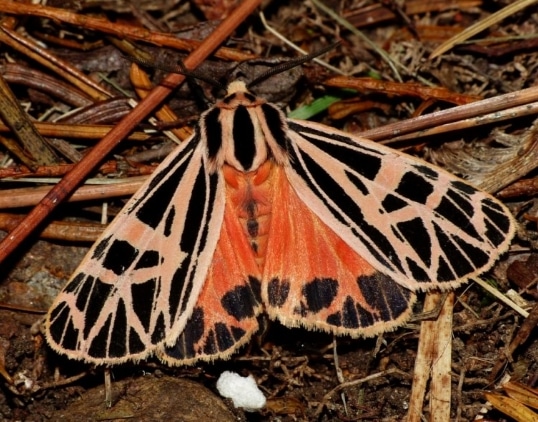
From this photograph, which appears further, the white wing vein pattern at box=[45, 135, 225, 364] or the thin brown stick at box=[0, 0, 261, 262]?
the thin brown stick at box=[0, 0, 261, 262]

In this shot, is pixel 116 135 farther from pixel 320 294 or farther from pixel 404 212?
pixel 404 212

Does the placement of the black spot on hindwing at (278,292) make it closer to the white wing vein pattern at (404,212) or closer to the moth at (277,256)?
the moth at (277,256)

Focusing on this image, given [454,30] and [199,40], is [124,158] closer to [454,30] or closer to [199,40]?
[199,40]

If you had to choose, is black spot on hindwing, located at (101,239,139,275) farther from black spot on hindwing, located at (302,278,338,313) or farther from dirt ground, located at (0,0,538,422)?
black spot on hindwing, located at (302,278,338,313)

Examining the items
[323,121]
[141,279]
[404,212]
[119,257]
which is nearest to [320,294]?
[404,212]

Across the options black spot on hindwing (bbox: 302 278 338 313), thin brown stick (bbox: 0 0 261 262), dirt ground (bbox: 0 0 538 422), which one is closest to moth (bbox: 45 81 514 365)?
black spot on hindwing (bbox: 302 278 338 313)

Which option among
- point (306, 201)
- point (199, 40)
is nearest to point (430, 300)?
point (306, 201)
